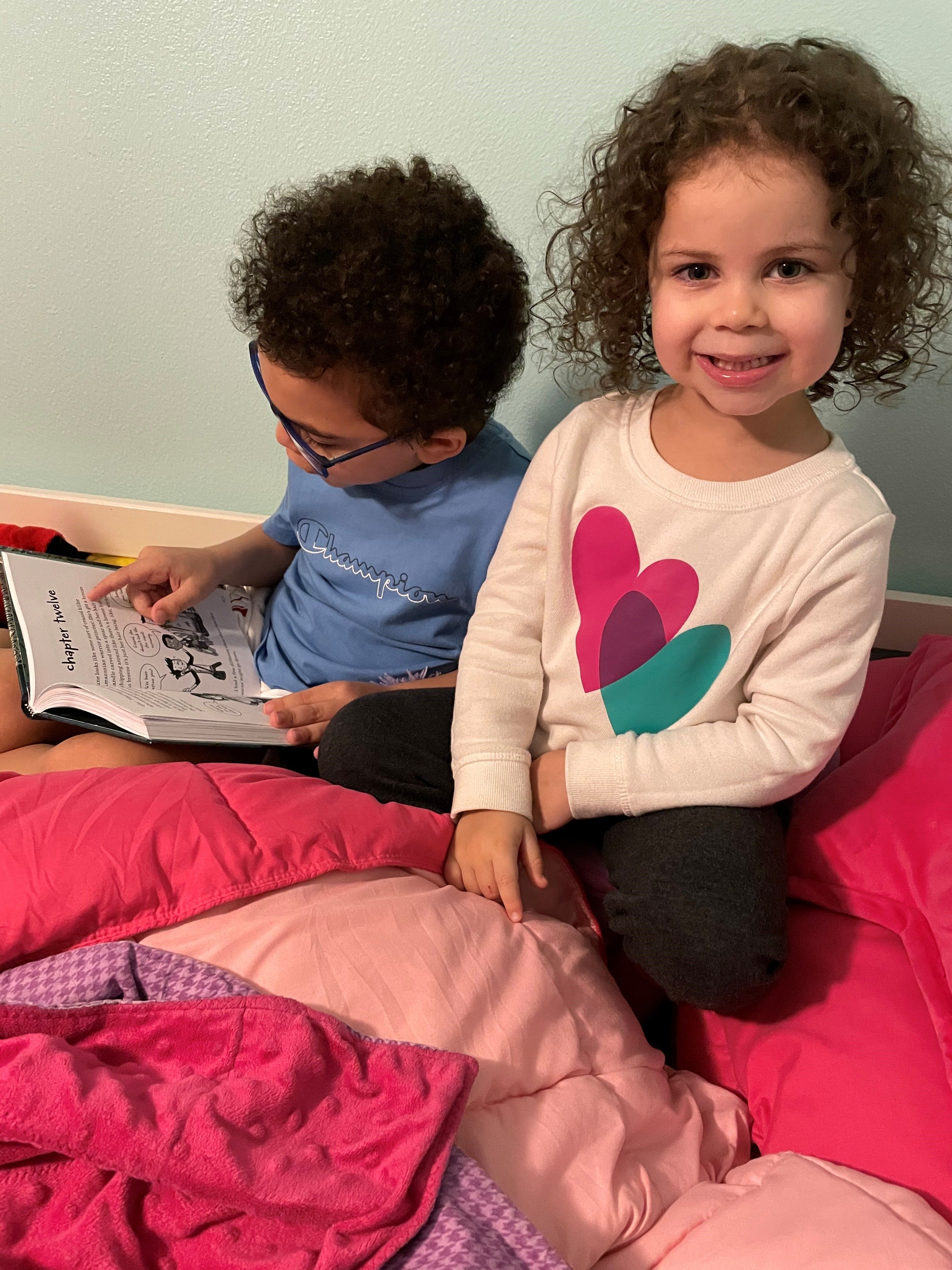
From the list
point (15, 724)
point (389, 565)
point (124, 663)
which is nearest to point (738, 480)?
point (389, 565)

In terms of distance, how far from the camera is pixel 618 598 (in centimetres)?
81

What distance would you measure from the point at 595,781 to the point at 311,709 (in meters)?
0.32

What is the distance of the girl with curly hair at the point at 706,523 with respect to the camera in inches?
25.4

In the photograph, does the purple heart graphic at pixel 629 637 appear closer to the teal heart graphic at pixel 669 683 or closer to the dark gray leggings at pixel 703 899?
the teal heart graphic at pixel 669 683

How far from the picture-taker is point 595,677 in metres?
0.83

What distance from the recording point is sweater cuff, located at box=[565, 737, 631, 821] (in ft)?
2.59

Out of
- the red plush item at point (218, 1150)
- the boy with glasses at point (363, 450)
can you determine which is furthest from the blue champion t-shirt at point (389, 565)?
the red plush item at point (218, 1150)

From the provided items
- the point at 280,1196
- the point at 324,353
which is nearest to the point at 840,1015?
the point at 280,1196

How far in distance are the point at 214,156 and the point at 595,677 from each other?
29.2 inches

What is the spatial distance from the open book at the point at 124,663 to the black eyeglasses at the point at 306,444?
→ 0.27 m

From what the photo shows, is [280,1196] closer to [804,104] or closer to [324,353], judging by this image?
[324,353]

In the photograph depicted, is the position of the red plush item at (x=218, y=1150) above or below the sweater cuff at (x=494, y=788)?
below

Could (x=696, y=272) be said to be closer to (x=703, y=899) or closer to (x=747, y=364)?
(x=747, y=364)

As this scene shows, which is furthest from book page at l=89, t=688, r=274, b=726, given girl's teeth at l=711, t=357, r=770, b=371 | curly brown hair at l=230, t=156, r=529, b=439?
girl's teeth at l=711, t=357, r=770, b=371
